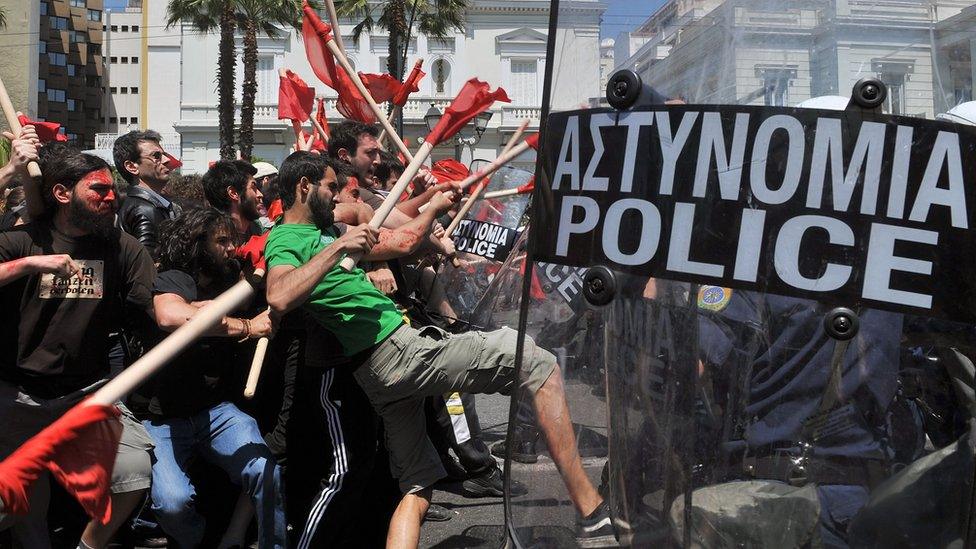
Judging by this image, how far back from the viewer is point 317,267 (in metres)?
3.45

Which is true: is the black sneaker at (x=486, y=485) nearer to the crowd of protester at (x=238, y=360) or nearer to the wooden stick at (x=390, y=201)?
the crowd of protester at (x=238, y=360)

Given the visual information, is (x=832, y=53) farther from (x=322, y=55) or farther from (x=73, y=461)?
(x=322, y=55)

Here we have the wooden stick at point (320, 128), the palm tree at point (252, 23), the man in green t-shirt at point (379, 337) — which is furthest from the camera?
the palm tree at point (252, 23)

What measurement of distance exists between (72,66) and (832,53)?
307ft

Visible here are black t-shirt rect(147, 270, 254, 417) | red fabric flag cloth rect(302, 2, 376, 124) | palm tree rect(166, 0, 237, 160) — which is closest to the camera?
black t-shirt rect(147, 270, 254, 417)

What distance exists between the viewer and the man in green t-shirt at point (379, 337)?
3559mm

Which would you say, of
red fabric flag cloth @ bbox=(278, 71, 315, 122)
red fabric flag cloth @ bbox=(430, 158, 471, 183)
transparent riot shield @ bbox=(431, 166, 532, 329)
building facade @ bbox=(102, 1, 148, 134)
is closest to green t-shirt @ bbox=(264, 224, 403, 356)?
red fabric flag cloth @ bbox=(430, 158, 471, 183)

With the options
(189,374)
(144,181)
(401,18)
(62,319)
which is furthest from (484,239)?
(401,18)

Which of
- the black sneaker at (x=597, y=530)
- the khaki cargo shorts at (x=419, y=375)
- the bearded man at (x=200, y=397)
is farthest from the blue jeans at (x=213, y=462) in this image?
the black sneaker at (x=597, y=530)

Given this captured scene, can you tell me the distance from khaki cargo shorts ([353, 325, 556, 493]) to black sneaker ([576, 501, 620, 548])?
1842mm

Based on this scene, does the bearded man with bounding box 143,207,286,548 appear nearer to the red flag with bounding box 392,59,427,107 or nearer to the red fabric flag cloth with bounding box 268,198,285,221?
the red fabric flag cloth with bounding box 268,198,285,221

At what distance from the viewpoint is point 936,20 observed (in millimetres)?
1711

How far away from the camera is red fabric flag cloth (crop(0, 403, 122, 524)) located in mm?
2443

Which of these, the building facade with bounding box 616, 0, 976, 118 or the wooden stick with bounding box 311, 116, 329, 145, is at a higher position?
the building facade with bounding box 616, 0, 976, 118
